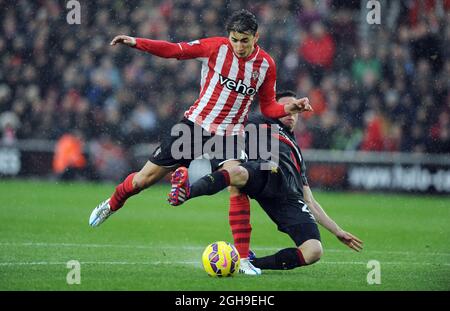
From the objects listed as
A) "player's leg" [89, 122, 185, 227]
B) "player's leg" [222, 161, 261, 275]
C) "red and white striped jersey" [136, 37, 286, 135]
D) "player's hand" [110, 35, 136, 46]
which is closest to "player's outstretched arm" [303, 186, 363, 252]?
"player's leg" [222, 161, 261, 275]

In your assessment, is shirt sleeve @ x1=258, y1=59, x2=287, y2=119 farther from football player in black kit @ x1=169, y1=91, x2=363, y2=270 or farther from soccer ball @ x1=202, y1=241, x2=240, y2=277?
soccer ball @ x1=202, y1=241, x2=240, y2=277

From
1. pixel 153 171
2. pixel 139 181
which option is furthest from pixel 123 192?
pixel 153 171

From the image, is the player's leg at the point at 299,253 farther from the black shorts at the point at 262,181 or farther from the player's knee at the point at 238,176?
the player's knee at the point at 238,176

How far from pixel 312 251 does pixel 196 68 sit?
38.2ft

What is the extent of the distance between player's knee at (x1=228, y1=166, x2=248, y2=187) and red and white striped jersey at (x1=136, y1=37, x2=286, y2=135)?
74 cm

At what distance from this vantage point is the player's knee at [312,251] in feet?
24.7

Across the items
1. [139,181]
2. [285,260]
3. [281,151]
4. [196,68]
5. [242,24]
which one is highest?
[196,68]

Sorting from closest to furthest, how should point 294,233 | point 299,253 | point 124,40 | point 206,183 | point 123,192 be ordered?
point 206,183
point 124,40
point 299,253
point 294,233
point 123,192

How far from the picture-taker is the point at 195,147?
26.8 feet

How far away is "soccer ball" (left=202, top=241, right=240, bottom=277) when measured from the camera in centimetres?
720

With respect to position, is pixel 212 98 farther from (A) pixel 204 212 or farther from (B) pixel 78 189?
(B) pixel 78 189

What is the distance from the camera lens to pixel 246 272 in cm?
755

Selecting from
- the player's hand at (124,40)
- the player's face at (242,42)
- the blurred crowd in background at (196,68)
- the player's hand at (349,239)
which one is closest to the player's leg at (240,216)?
the player's hand at (349,239)

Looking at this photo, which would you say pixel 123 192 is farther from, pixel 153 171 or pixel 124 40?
pixel 124 40
